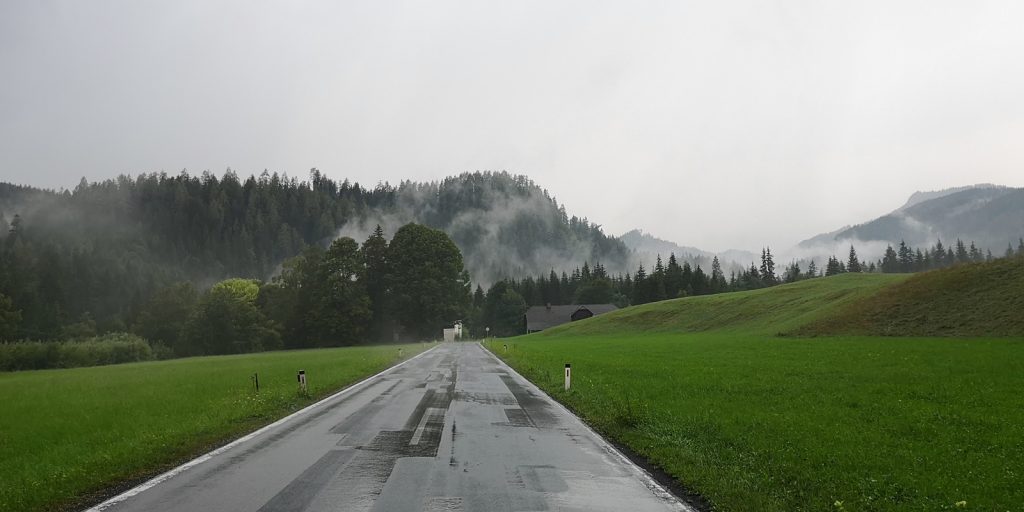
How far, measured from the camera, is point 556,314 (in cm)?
14862

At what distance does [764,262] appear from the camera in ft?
479

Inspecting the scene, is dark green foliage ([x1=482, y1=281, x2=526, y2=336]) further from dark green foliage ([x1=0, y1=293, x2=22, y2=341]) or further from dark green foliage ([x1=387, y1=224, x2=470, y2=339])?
dark green foliage ([x1=0, y1=293, x2=22, y2=341])

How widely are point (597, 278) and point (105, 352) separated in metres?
119

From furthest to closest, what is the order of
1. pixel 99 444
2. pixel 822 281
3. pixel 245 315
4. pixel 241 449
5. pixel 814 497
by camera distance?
pixel 245 315
pixel 822 281
pixel 99 444
pixel 241 449
pixel 814 497

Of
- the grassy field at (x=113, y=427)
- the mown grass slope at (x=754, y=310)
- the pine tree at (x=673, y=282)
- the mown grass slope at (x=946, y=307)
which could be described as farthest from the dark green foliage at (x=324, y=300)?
the pine tree at (x=673, y=282)

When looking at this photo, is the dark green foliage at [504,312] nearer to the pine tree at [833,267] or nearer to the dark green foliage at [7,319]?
the pine tree at [833,267]

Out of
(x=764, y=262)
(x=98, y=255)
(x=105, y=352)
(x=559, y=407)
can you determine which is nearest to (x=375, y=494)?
(x=559, y=407)

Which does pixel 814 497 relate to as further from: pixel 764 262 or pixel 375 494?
pixel 764 262

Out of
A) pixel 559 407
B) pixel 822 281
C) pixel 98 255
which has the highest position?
pixel 98 255

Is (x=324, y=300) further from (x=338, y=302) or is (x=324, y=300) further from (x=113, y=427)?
(x=113, y=427)

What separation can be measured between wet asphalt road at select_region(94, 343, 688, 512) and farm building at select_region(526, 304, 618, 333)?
13039 centimetres

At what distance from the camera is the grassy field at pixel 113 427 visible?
9.05 m

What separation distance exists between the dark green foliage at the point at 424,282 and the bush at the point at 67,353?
3713 centimetres

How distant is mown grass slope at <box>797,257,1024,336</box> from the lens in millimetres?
36500
